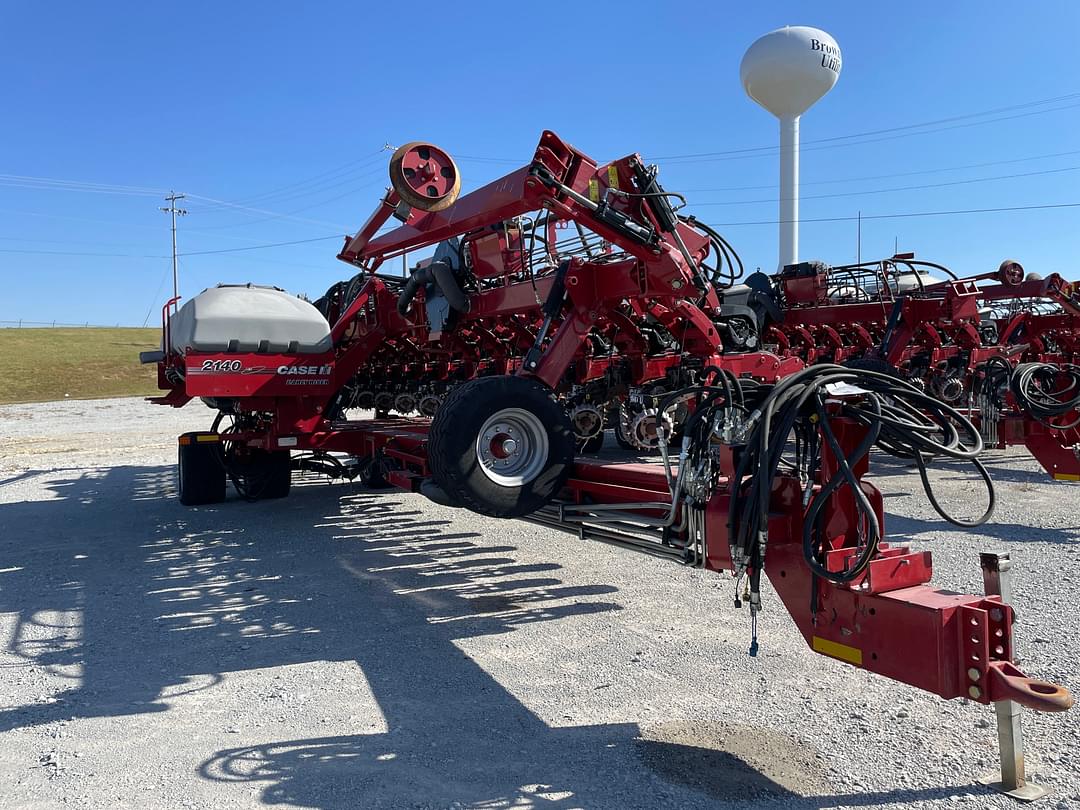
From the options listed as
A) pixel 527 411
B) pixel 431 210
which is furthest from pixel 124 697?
pixel 431 210

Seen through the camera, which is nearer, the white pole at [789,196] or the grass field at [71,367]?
the grass field at [71,367]

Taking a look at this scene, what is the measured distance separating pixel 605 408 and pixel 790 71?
147 feet

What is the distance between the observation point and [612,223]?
17.6 feet

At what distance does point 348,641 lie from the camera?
4738 mm

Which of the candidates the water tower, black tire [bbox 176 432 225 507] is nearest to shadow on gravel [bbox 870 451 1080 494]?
black tire [bbox 176 432 225 507]

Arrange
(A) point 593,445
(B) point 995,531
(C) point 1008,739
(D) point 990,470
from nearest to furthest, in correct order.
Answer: (C) point 1008,739 < (B) point 995,531 < (A) point 593,445 < (D) point 990,470

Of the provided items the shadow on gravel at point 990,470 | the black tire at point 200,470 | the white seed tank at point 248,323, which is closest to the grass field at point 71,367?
the black tire at point 200,470

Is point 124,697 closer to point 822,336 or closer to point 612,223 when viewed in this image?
point 612,223

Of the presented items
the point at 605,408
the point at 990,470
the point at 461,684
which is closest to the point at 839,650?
the point at 461,684

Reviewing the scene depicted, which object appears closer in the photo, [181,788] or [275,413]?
[181,788]

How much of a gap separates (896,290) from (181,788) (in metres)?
12.9

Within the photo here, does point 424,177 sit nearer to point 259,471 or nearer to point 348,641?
point 348,641

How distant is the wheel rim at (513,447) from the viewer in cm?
491

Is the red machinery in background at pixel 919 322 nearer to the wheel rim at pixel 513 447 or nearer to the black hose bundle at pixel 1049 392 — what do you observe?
the black hose bundle at pixel 1049 392
